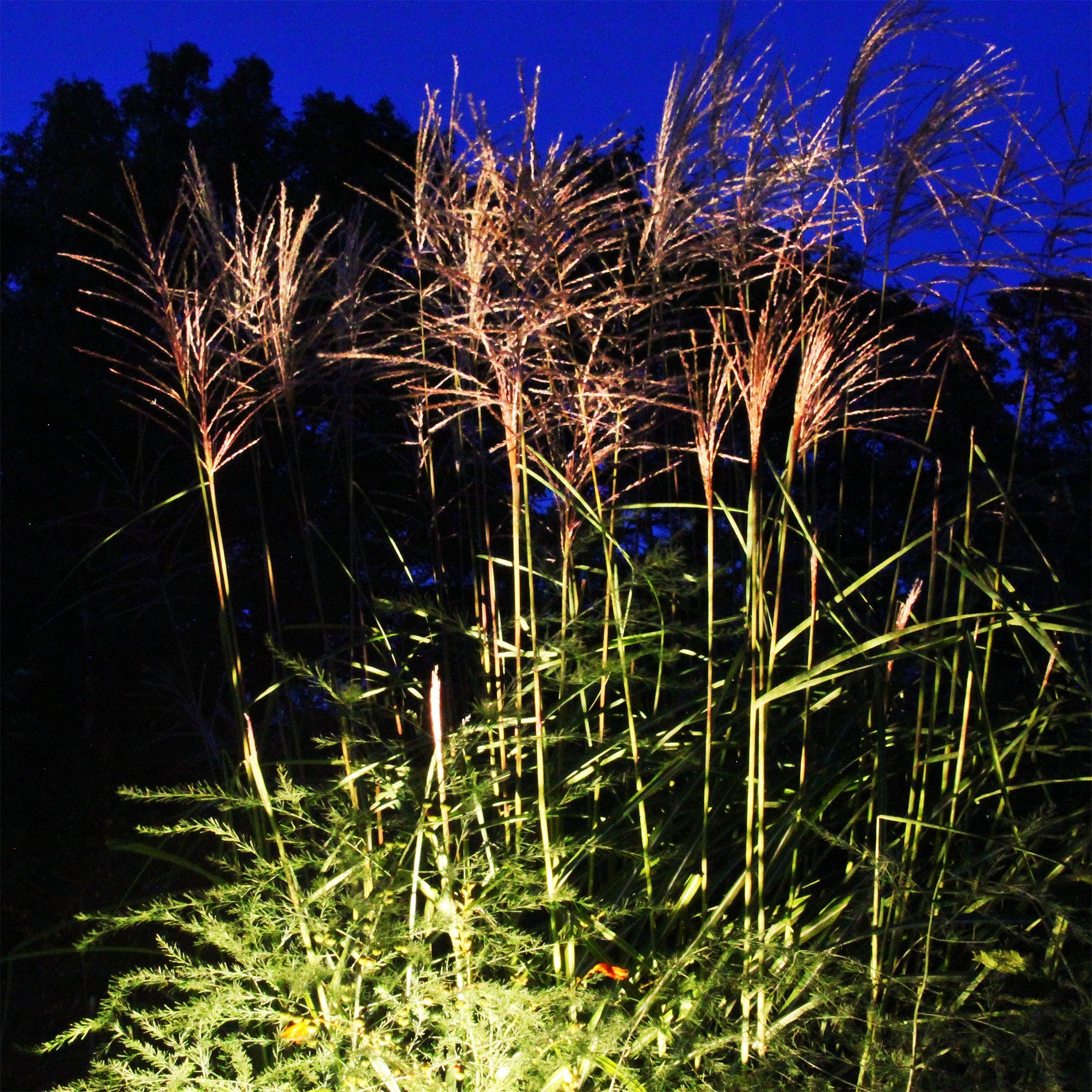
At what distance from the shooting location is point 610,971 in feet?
5.72

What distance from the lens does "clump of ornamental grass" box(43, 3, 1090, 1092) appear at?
1.70 m

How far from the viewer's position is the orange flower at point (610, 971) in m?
1.73

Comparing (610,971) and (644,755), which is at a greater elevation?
(644,755)

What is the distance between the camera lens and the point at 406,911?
194cm

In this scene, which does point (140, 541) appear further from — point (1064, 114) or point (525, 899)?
point (1064, 114)

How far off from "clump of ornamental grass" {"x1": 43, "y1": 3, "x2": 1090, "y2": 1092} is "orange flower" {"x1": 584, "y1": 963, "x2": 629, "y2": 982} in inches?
1.3

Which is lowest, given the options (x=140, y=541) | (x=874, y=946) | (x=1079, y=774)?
(x=874, y=946)

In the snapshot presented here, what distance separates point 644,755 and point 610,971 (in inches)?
18.8

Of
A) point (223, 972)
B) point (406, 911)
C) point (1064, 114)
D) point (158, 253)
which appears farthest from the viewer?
point (1064, 114)

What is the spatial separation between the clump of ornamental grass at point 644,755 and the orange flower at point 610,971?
3 cm

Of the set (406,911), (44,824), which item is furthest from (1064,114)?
(44,824)

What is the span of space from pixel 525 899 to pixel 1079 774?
4.50 feet

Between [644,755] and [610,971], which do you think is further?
[644,755]

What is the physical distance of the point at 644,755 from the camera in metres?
2.10
